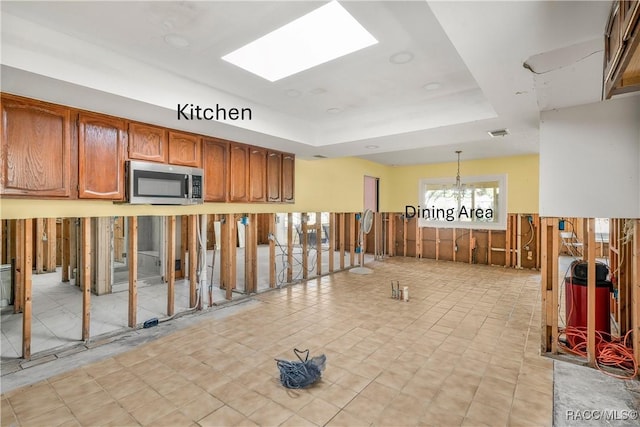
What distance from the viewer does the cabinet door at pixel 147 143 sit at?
11.1 ft

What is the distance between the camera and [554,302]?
2.98 m

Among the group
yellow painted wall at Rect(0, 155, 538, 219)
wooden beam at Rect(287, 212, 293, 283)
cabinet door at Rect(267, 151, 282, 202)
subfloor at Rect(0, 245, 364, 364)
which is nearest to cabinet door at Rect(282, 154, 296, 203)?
Result: cabinet door at Rect(267, 151, 282, 202)

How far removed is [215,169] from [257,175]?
773 mm

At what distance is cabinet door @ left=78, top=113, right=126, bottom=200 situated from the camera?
3008 mm

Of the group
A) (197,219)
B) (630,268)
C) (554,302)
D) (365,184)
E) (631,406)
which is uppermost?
(365,184)

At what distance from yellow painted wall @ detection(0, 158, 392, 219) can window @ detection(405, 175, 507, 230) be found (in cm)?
121

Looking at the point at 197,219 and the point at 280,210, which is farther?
the point at 280,210

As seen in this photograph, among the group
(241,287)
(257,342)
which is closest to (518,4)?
(257,342)

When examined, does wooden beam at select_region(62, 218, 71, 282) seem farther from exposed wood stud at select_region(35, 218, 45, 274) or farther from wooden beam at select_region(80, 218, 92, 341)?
wooden beam at select_region(80, 218, 92, 341)

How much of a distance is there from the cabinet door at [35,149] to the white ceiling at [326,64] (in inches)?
7.9

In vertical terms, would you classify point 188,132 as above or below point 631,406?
above

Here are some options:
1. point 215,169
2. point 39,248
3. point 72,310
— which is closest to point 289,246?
point 215,169

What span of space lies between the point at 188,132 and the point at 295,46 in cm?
206

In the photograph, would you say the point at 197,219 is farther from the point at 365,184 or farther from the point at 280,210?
the point at 365,184
